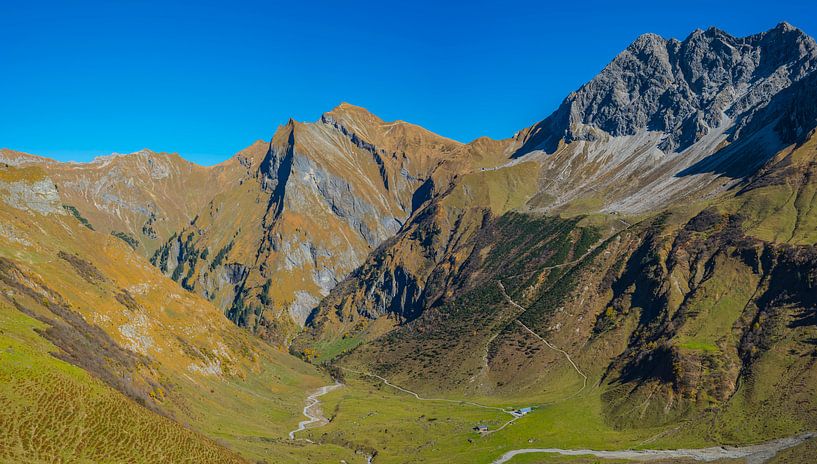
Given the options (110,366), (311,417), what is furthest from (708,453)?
(110,366)

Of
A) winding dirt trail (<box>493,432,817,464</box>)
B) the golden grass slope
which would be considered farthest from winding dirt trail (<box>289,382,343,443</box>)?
winding dirt trail (<box>493,432,817,464</box>)

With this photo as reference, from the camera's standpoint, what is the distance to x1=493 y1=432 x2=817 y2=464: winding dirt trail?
115062 millimetres

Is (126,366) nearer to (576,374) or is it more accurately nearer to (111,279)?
(111,279)

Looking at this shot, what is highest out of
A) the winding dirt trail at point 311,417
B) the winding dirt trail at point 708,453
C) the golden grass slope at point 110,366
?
the golden grass slope at point 110,366

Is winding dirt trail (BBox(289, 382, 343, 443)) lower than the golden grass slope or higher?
lower

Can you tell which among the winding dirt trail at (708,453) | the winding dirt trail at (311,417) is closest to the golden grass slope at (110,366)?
the winding dirt trail at (311,417)

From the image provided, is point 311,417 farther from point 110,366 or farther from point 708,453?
point 708,453

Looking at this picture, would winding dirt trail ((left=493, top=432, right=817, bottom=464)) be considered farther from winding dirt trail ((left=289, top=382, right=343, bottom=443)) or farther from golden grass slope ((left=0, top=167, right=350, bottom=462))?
golden grass slope ((left=0, top=167, right=350, bottom=462))

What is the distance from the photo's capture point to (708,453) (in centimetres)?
12244

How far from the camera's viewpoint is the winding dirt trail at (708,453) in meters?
115

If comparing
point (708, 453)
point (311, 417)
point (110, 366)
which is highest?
point (110, 366)

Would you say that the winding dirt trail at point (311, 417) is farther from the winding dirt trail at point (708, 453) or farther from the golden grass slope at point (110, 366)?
the winding dirt trail at point (708, 453)

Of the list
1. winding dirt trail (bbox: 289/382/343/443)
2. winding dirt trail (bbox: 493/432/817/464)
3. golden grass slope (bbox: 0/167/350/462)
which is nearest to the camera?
golden grass slope (bbox: 0/167/350/462)

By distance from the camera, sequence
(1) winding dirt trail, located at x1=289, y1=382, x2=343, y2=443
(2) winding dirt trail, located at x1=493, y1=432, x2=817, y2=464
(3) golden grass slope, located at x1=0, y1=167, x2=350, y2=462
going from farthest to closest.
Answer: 1. (1) winding dirt trail, located at x1=289, y1=382, x2=343, y2=443
2. (2) winding dirt trail, located at x1=493, y1=432, x2=817, y2=464
3. (3) golden grass slope, located at x1=0, y1=167, x2=350, y2=462
